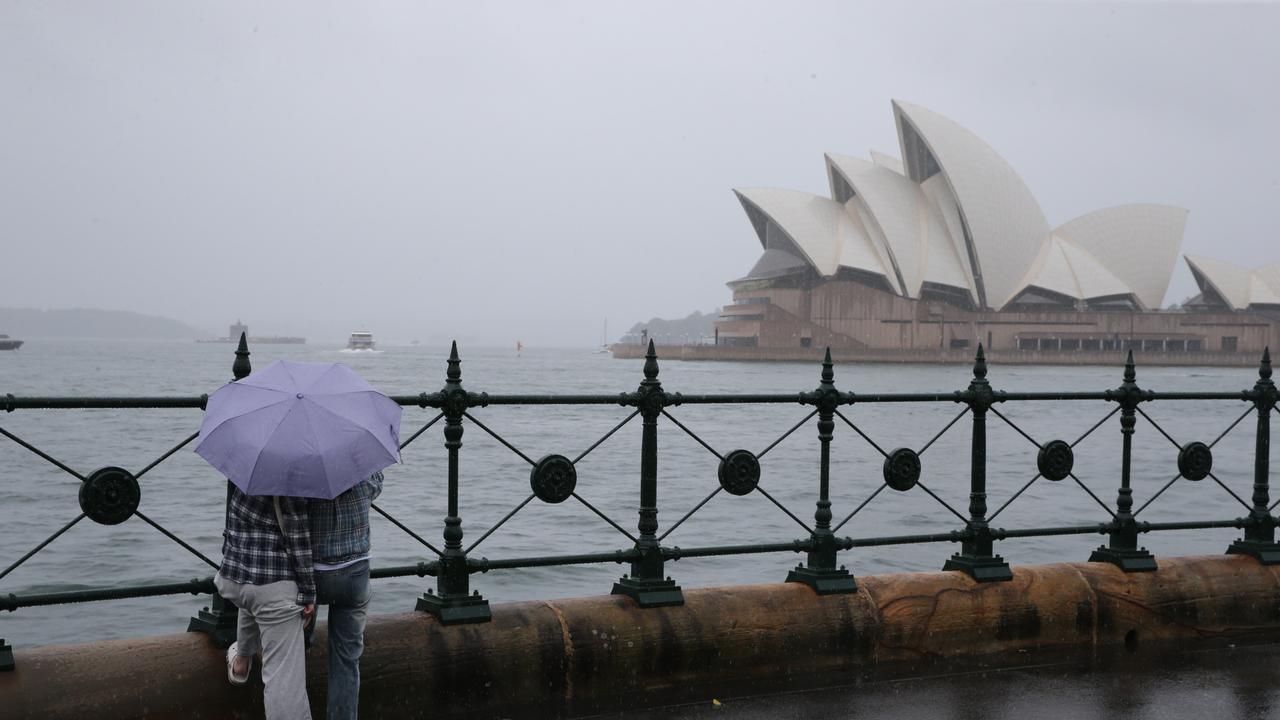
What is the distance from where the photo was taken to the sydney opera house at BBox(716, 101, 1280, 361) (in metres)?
70.5

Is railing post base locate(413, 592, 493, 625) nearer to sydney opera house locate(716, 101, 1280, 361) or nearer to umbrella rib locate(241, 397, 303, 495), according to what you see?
umbrella rib locate(241, 397, 303, 495)

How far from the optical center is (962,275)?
2931 inches

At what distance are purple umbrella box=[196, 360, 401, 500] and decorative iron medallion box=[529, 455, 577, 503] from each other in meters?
1.09

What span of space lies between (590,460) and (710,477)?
3582 mm

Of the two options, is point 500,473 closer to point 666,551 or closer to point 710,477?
point 710,477

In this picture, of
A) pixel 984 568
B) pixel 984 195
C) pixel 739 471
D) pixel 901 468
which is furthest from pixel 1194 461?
pixel 984 195

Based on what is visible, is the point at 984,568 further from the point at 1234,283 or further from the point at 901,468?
the point at 1234,283

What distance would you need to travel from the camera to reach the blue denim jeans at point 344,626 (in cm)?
282

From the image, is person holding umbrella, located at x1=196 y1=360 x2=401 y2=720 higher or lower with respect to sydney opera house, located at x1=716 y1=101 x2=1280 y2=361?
lower

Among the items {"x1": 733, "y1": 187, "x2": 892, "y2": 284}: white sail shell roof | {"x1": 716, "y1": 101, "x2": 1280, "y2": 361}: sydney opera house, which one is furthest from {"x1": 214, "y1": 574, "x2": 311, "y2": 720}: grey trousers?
{"x1": 733, "y1": 187, "x2": 892, "y2": 284}: white sail shell roof

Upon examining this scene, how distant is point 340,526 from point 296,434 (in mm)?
296

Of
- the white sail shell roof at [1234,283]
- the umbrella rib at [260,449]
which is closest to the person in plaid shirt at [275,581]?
the umbrella rib at [260,449]

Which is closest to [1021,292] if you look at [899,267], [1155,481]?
[899,267]

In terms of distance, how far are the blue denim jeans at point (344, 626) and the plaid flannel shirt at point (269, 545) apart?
81 mm
